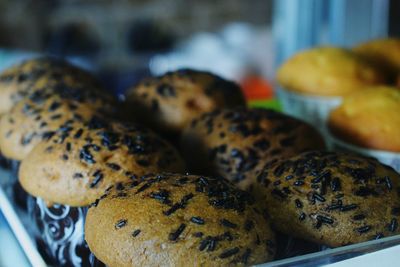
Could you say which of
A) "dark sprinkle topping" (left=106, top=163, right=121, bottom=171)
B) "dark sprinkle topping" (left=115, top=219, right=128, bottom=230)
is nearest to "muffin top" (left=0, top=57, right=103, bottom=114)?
"dark sprinkle topping" (left=106, top=163, right=121, bottom=171)

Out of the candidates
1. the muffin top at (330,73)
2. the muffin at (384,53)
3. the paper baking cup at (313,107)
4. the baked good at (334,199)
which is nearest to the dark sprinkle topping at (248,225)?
the baked good at (334,199)

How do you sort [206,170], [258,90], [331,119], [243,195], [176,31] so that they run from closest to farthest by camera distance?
[243,195] → [206,170] → [331,119] → [258,90] → [176,31]

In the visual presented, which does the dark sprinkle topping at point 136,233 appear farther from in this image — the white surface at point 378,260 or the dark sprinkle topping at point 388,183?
the dark sprinkle topping at point 388,183

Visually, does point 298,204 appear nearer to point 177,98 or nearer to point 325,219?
point 325,219

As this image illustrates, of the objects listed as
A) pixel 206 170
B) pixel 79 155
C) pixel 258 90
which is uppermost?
pixel 79 155

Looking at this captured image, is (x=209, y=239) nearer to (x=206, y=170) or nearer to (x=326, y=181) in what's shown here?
(x=326, y=181)

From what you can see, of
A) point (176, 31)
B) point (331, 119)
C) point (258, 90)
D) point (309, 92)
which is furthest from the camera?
point (176, 31)

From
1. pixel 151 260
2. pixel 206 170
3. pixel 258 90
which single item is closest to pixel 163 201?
pixel 151 260
